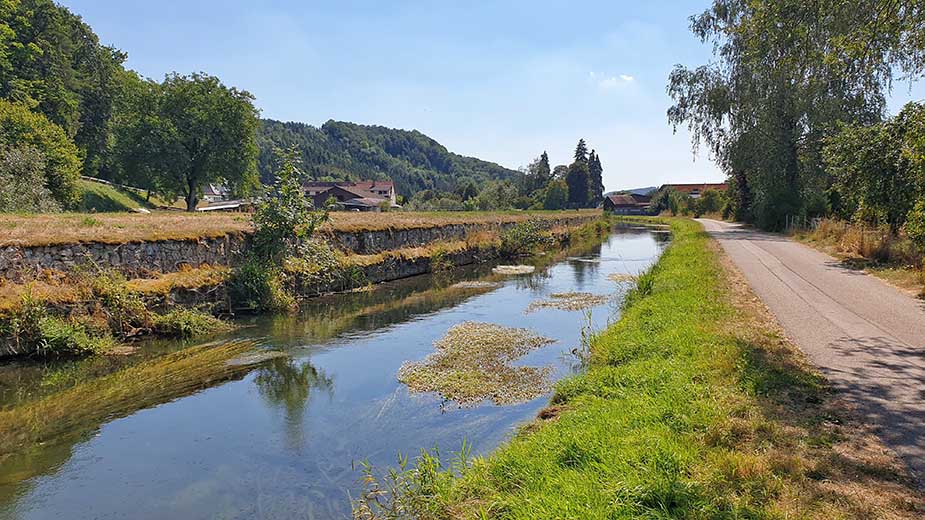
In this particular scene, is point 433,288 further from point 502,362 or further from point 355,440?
point 355,440

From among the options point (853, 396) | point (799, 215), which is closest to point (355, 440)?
point (853, 396)

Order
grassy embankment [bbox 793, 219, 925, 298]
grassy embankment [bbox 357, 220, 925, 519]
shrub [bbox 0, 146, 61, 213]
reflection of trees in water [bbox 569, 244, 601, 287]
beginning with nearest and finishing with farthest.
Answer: grassy embankment [bbox 357, 220, 925, 519] < grassy embankment [bbox 793, 219, 925, 298] < reflection of trees in water [bbox 569, 244, 601, 287] < shrub [bbox 0, 146, 61, 213]

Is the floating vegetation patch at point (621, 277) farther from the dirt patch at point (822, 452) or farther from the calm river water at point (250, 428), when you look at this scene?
the dirt patch at point (822, 452)

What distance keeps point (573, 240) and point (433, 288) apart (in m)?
23.0

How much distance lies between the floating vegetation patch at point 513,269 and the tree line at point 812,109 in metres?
11.2

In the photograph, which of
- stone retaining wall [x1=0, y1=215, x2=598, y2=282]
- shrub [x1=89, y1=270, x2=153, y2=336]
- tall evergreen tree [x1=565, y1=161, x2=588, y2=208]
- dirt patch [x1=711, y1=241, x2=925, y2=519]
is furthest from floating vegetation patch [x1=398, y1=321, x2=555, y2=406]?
tall evergreen tree [x1=565, y1=161, x2=588, y2=208]

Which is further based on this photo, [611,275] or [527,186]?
[527,186]

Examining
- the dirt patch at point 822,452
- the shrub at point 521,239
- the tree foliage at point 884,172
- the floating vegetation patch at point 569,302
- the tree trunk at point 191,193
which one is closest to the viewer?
the dirt patch at point 822,452

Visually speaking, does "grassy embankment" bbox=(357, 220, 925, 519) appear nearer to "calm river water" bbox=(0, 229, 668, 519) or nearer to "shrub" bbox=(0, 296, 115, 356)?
"calm river water" bbox=(0, 229, 668, 519)

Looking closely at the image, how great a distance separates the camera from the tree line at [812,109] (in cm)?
924

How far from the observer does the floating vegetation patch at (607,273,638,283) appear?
1988 cm

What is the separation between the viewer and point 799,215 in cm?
3116

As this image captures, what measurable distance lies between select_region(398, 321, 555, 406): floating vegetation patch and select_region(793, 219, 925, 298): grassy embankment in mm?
8144

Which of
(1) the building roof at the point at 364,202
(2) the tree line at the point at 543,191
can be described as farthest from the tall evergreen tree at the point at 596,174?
(1) the building roof at the point at 364,202
